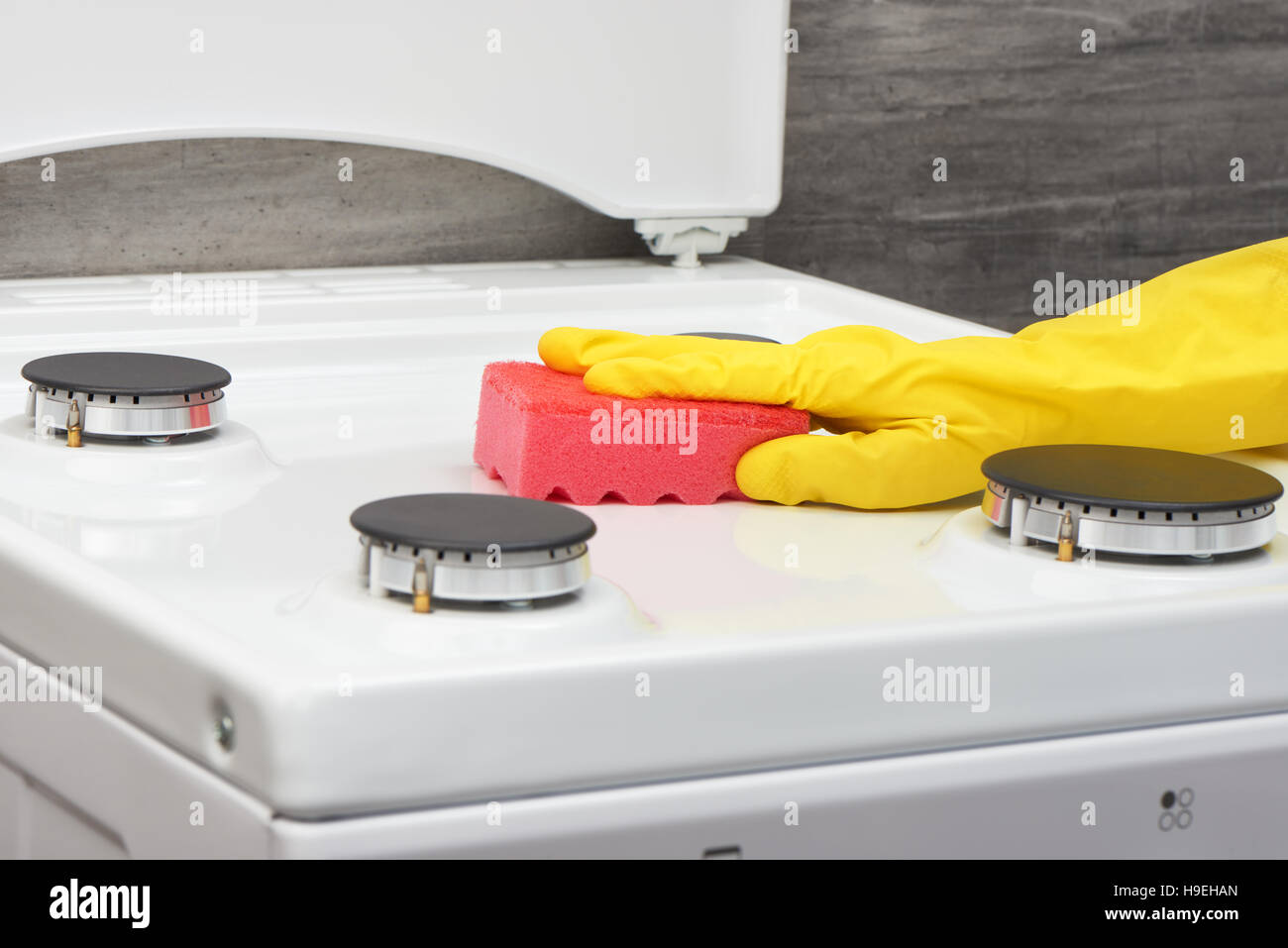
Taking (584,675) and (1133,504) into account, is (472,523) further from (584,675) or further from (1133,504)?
(1133,504)

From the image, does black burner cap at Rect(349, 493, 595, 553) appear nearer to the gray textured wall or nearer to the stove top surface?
the stove top surface

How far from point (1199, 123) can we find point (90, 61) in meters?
1.01

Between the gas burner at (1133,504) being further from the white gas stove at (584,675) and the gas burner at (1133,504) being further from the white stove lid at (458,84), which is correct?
the white stove lid at (458,84)

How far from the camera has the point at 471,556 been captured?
1.51ft

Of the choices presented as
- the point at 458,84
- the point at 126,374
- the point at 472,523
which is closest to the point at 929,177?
the point at 458,84

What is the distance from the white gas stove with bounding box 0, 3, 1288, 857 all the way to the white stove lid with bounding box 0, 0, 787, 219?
0.36 meters

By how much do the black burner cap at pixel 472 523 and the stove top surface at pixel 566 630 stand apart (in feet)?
0.07

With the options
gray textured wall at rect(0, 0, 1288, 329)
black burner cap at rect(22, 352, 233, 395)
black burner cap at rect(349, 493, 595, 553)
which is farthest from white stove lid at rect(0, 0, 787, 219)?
black burner cap at rect(349, 493, 595, 553)

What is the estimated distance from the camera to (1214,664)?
0.52m

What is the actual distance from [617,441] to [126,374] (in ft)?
0.71

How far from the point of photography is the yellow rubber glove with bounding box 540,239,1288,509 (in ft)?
2.13
